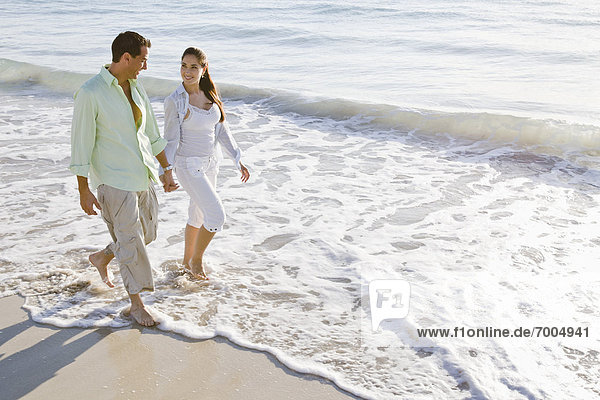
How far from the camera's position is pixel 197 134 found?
465 centimetres

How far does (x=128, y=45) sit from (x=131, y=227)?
113cm

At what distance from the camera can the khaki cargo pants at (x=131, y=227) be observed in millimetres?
3891

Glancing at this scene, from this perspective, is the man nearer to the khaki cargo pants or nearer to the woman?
the khaki cargo pants

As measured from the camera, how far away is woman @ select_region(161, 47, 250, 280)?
14.8 feet

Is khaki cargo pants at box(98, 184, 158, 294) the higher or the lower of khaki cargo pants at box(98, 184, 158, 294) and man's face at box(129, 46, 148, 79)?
the lower

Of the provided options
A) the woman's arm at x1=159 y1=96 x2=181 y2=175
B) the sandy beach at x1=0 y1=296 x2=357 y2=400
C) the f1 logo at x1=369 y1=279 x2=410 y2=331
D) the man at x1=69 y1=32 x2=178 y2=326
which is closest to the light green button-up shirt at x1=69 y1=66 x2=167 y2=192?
the man at x1=69 y1=32 x2=178 y2=326

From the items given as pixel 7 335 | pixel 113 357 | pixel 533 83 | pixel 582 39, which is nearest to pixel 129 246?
pixel 113 357

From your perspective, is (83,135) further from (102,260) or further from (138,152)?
(102,260)

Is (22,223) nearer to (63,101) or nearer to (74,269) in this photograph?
(74,269)

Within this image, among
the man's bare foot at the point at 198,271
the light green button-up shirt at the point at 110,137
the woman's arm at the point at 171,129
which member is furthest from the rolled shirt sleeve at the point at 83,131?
the man's bare foot at the point at 198,271

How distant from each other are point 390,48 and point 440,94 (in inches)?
272

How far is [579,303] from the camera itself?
4652 millimetres

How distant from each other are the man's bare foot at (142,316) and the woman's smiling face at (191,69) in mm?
1651

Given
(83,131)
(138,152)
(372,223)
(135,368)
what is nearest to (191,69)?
(138,152)
